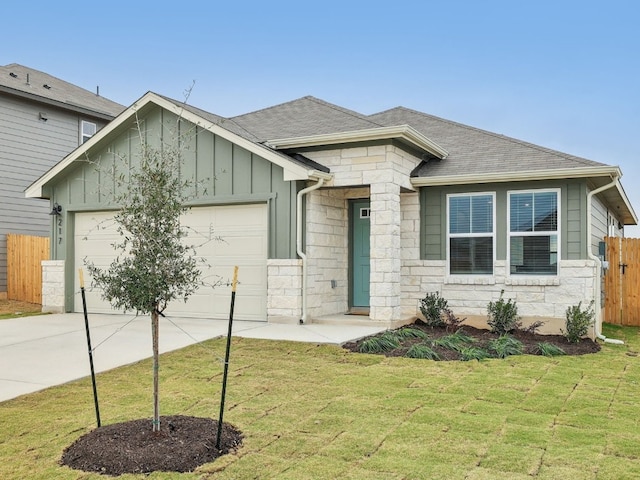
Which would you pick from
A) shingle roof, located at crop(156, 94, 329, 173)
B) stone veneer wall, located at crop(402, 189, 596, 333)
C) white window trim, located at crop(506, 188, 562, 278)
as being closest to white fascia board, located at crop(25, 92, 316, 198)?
shingle roof, located at crop(156, 94, 329, 173)

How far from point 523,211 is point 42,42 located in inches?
674

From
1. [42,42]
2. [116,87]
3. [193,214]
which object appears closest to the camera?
[193,214]

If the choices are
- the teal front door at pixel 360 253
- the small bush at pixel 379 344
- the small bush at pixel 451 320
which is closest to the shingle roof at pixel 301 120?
the teal front door at pixel 360 253

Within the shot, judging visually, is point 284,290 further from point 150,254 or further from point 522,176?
point 150,254

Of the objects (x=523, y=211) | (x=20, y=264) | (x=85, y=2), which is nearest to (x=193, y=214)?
(x=523, y=211)

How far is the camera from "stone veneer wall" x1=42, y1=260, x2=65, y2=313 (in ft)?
43.2

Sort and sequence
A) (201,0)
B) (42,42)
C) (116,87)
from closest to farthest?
(201,0)
(42,42)
(116,87)

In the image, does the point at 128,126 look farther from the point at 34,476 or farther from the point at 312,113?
the point at 34,476

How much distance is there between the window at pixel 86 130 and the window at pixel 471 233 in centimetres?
1298

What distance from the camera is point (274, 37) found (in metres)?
17.0

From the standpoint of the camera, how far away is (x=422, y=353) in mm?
8133

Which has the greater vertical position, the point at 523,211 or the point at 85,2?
the point at 85,2

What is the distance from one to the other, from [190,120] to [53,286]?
17.4ft

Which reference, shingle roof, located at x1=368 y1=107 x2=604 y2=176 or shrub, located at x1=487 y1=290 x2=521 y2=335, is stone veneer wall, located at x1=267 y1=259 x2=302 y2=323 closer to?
shingle roof, located at x1=368 y1=107 x2=604 y2=176
